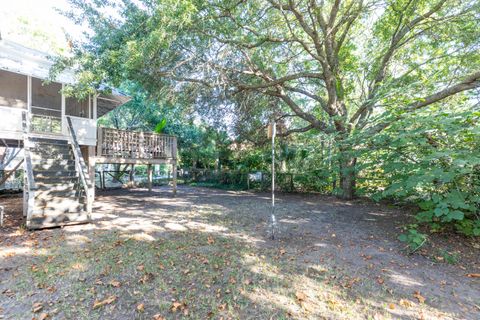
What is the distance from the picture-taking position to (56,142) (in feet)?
26.0

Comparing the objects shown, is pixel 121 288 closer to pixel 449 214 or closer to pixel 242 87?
pixel 449 214

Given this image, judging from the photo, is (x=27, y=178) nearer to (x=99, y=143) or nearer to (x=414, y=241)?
(x=99, y=143)

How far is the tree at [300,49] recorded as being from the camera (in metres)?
6.44

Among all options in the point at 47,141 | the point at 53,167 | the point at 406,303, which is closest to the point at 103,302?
the point at 406,303

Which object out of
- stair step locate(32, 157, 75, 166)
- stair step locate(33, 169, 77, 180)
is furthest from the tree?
stair step locate(33, 169, 77, 180)

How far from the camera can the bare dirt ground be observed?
2.66 metres

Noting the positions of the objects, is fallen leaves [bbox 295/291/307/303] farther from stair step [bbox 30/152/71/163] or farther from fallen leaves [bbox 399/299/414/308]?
stair step [bbox 30/152/71/163]

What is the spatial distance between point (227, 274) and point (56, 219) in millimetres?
4508

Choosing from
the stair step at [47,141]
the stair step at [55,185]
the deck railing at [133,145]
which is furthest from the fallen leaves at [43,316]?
the deck railing at [133,145]

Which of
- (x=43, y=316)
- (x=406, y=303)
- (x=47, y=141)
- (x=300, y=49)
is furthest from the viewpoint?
(x=300, y=49)

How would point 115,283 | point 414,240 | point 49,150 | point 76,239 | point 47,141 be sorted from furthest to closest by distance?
1. point 47,141
2. point 49,150
3. point 76,239
4. point 414,240
5. point 115,283

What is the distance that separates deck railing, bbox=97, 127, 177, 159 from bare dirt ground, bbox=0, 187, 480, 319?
12.7ft

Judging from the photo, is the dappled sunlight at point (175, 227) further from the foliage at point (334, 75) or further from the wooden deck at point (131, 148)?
the wooden deck at point (131, 148)

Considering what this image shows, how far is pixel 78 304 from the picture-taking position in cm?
270
